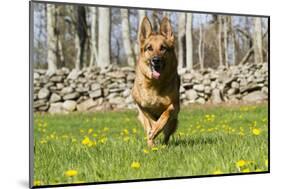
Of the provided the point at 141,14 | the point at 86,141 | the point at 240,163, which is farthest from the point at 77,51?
the point at 240,163

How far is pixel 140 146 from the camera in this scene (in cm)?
605

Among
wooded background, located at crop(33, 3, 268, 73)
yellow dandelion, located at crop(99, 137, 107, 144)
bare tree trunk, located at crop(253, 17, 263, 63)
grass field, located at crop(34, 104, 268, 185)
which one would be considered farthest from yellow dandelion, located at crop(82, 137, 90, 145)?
bare tree trunk, located at crop(253, 17, 263, 63)

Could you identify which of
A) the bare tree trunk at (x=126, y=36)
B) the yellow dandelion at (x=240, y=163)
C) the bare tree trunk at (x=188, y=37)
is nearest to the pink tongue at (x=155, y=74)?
the bare tree trunk at (x=126, y=36)

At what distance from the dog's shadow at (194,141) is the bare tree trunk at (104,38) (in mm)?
1033

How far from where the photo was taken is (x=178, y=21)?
20.6 ft

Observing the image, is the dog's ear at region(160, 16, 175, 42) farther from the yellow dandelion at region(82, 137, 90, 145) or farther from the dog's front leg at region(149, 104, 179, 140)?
the yellow dandelion at region(82, 137, 90, 145)

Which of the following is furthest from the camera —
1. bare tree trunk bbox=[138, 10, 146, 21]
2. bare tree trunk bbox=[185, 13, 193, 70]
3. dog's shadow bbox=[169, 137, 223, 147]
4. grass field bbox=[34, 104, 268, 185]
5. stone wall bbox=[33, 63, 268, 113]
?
bare tree trunk bbox=[185, 13, 193, 70]

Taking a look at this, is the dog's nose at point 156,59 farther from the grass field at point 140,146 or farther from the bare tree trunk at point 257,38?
the bare tree trunk at point 257,38

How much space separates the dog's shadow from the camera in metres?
6.21

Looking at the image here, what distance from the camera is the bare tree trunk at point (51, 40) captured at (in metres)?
5.70

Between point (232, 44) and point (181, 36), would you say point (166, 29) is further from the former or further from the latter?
point (232, 44)

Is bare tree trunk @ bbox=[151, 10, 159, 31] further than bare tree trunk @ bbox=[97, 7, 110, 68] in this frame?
Yes

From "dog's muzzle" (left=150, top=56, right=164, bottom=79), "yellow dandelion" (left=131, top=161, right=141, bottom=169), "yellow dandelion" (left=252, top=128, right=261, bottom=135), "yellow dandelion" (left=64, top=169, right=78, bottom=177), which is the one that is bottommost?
"yellow dandelion" (left=64, top=169, right=78, bottom=177)

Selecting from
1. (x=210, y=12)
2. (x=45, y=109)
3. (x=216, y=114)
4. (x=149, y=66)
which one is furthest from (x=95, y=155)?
(x=210, y=12)
